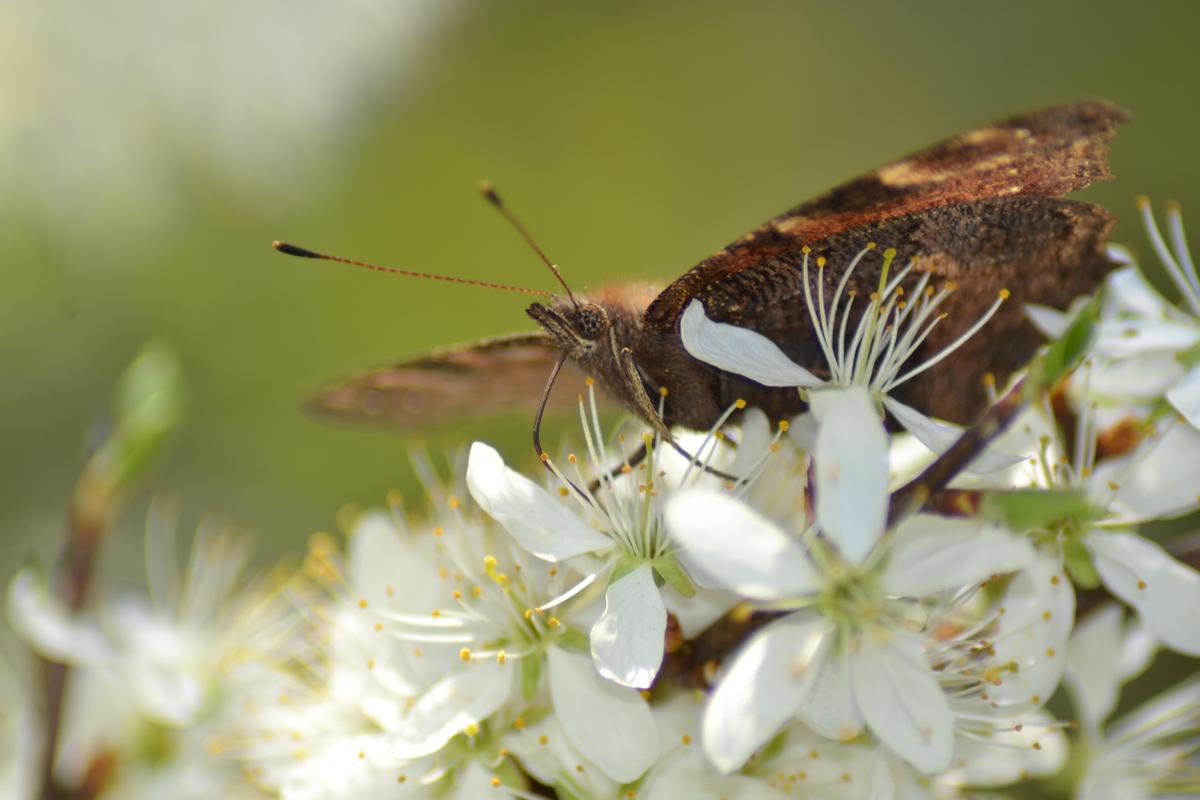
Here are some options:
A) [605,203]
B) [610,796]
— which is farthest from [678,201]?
[610,796]

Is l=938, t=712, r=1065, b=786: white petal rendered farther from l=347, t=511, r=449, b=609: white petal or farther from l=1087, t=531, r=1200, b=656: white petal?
l=347, t=511, r=449, b=609: white petal

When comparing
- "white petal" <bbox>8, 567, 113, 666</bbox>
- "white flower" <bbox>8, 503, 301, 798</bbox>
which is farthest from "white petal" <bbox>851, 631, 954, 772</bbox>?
"white petal" <bbox>8, 567, 113, 666</bbox>

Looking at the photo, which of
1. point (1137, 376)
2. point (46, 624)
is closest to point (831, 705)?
point (1137, 376)

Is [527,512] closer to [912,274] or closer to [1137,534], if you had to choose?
[912,274]

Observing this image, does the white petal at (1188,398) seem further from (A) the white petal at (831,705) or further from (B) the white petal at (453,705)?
(B) the white petal at (453,705)

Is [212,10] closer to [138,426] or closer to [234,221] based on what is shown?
[234,221]
